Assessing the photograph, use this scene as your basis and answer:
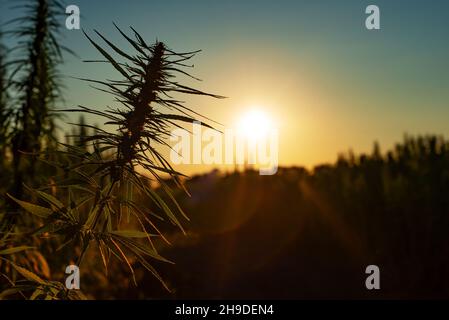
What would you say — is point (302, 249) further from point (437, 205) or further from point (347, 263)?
point (437, 205)

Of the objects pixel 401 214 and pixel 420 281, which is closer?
pixel 420 281

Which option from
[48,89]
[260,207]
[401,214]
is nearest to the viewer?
[48,89]

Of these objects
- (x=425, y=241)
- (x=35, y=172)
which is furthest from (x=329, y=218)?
(x=35, y=172)

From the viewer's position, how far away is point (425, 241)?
23.2 ft

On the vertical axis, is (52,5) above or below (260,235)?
above

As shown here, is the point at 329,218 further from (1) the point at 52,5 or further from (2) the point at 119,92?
(2) the point at 119,92

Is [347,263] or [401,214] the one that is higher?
[401,214]

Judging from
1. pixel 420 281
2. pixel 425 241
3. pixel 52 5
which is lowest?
pixel 420 281

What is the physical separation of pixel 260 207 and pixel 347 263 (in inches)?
133

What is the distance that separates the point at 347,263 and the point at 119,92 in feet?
23.4
